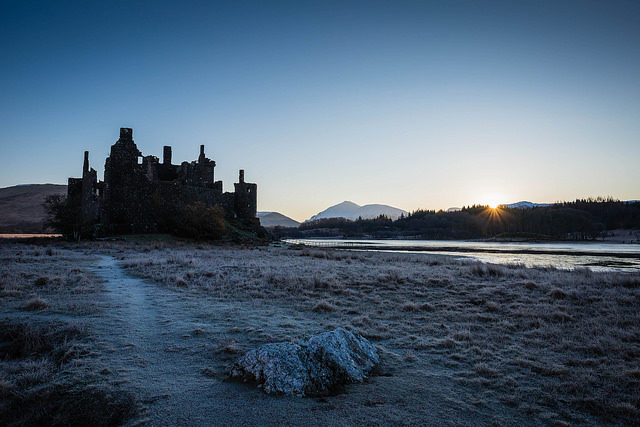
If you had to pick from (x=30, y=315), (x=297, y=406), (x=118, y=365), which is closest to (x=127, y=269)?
(x=30, y=315)

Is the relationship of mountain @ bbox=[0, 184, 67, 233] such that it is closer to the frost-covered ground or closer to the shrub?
the shrub

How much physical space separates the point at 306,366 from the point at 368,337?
296 cm

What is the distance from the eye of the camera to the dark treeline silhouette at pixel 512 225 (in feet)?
365

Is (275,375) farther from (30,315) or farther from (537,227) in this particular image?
(537,227)

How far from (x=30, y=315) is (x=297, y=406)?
7526mm

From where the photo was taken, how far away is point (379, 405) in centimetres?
488

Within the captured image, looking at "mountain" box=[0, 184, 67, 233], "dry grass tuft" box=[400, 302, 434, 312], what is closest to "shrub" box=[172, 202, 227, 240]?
"dry grass tuft" box=[400, 302, 434, 312]

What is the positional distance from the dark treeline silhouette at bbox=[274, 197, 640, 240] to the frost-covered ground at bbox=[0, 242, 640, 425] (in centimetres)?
9692

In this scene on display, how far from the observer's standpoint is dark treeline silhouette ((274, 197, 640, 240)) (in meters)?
111

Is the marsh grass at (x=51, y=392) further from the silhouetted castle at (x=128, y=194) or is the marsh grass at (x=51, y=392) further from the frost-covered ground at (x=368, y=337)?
the silhouetted castle at (x=128, y=194)

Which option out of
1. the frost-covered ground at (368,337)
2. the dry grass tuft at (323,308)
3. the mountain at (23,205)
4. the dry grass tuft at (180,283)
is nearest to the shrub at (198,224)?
the frost-covered ground at (368,337)

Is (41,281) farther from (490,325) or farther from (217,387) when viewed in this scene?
(490,325)

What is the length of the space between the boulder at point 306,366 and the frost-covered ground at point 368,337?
10.5 inches

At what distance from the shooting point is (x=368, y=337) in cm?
821
